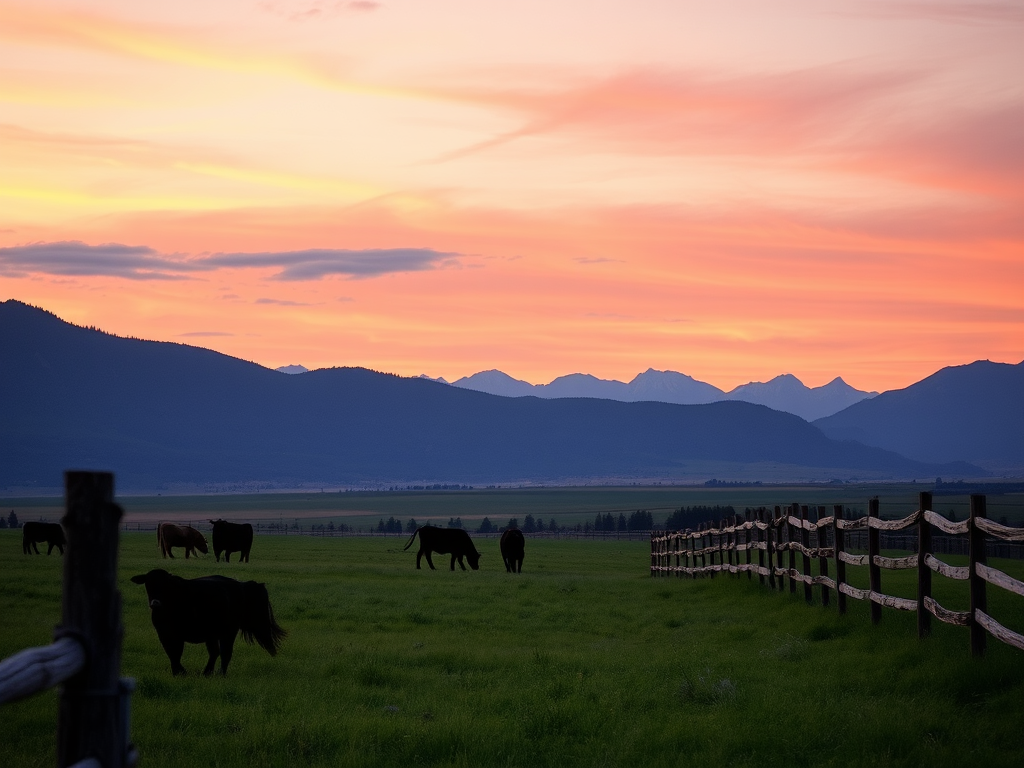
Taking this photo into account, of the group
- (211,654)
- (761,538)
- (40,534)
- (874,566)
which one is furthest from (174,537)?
(874,566)

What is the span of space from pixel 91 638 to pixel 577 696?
582 centimetres

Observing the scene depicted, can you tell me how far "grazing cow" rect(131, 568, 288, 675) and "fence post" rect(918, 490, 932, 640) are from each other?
7612mm

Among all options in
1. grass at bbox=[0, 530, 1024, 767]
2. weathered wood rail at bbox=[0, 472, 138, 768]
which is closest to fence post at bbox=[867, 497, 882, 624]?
grass at bbox=[0, 530, 1024, 767]

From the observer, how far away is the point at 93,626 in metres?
5.08

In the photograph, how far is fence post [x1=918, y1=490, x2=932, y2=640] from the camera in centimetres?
1171

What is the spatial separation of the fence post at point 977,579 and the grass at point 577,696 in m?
0.21

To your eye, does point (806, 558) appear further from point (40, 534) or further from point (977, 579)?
point (40, 534)

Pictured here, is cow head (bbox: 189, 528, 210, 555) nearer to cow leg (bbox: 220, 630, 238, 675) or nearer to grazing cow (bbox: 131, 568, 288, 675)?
grazing cow (bbox: 131, 568, 288, 675)

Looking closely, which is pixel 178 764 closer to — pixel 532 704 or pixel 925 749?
pixel 532 704

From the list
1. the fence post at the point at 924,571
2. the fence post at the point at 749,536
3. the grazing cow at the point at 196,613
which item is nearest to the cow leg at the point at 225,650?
the grazing cow at the point at 196,613

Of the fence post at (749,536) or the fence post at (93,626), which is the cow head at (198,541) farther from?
the fence post at (93,626)

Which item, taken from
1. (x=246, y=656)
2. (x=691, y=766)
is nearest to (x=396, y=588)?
(x=246, y=656)

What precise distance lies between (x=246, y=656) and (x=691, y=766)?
737 cm

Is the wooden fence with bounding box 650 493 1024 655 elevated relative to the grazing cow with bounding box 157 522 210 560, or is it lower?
elevated
